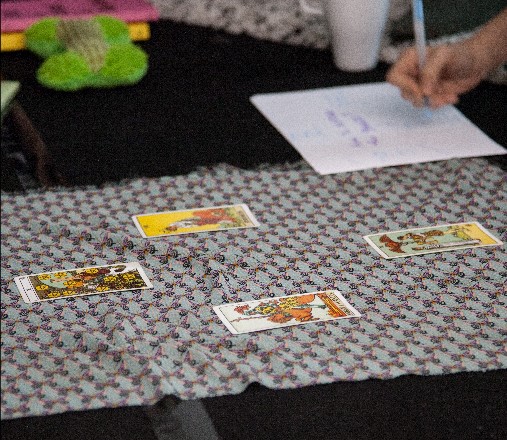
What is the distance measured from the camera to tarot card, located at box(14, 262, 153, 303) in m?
0.90

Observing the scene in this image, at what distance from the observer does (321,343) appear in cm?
84

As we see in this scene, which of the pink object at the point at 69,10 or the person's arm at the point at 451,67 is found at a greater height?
the pink object at the point at 69,10

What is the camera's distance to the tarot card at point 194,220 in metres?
1.04

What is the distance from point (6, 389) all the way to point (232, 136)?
0.63 m

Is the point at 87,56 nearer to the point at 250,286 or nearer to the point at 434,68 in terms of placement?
the point at 434,68

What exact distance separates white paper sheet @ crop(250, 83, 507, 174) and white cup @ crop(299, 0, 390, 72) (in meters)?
0.08

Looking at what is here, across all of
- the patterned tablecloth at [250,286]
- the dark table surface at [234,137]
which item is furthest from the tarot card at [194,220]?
the dark table surface at [234,137]

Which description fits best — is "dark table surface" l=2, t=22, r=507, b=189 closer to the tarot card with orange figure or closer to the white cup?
the white cup

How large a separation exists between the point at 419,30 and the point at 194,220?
1.42 feet

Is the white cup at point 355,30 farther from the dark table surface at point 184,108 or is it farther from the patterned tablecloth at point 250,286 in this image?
the patterned tablecloth at point 250,286

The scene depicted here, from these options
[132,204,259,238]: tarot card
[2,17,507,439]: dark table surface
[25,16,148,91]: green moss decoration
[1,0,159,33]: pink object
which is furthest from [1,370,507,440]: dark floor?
[1,0,159,33]: pink object

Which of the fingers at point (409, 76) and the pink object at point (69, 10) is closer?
the fingers at point (409, 76)

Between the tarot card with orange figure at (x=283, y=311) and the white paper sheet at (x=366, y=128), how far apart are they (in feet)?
1.04

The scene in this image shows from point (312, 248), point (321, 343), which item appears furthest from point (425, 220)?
point (321, 343)
